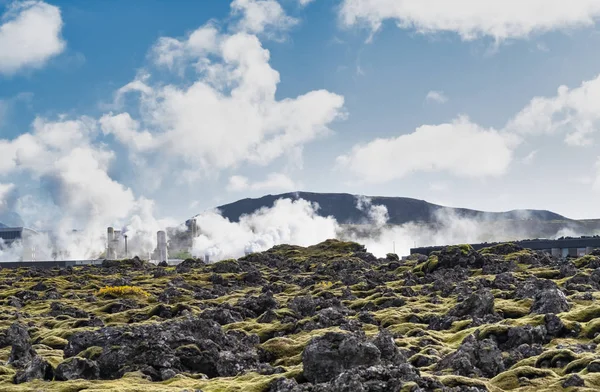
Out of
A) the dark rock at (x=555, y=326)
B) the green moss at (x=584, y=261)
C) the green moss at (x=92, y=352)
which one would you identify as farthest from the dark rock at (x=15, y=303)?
the green moss at (x=584, y=261)

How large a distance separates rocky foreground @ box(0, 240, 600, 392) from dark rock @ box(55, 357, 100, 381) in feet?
0.15

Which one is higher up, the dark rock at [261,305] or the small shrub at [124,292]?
the small shrub at [124,292]

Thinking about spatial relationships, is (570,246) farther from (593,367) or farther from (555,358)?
(593,367)

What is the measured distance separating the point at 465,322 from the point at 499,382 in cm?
1716

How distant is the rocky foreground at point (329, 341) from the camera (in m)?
22.6

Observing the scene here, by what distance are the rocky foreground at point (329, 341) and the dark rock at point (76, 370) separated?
0.05 m

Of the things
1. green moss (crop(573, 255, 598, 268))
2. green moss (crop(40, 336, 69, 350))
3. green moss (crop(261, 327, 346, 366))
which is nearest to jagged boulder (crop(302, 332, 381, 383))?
green moss (crop(261, 327, 346, 366))

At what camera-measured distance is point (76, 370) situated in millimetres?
25234

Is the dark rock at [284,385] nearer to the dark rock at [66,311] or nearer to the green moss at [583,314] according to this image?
the green moss at [583,314]

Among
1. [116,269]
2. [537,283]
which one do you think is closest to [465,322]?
[537,283]

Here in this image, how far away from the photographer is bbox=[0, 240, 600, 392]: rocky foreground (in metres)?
22.6

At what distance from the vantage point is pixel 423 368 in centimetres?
2669

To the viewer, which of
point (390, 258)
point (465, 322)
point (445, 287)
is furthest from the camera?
point (390, 258)

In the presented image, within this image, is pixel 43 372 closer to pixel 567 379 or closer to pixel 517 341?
pixel 567 379
